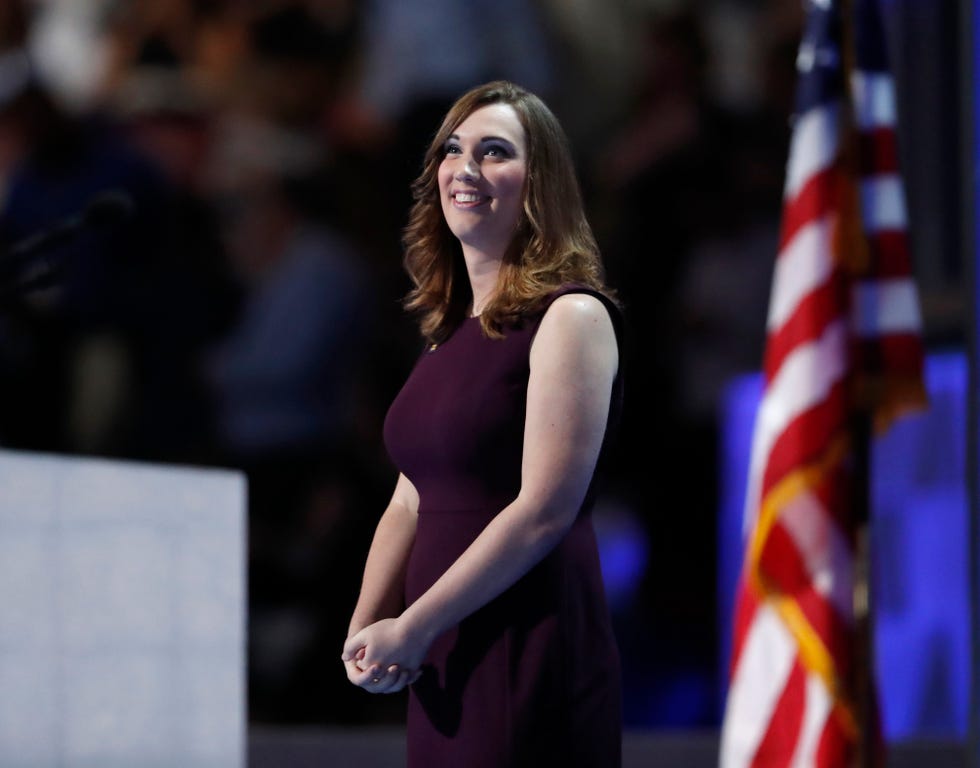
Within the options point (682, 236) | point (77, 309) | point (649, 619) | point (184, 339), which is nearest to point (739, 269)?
point (682, 236)

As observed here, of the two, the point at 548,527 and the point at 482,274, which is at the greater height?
the point at 482,274

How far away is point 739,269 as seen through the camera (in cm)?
521

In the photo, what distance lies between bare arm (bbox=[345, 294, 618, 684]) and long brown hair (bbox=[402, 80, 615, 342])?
0.06 metres

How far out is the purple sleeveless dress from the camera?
6.36ft

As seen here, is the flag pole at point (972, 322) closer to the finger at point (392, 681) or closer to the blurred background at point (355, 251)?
the finger at point (392, 681)

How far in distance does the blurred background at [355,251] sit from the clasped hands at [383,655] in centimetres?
302

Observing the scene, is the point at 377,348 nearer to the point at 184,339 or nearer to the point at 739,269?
the point at 184,339

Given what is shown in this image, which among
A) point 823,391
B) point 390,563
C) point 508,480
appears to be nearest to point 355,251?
point 823,391

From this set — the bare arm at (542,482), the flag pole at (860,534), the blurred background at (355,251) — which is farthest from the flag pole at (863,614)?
the bare arm at (542,482)

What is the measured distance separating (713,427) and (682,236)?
2.13 feet

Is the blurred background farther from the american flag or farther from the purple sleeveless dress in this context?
the purple sleeveless dress

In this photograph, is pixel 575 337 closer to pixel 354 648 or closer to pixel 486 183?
pixel 486 183

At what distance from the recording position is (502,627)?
1.95m

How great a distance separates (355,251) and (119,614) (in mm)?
3139
